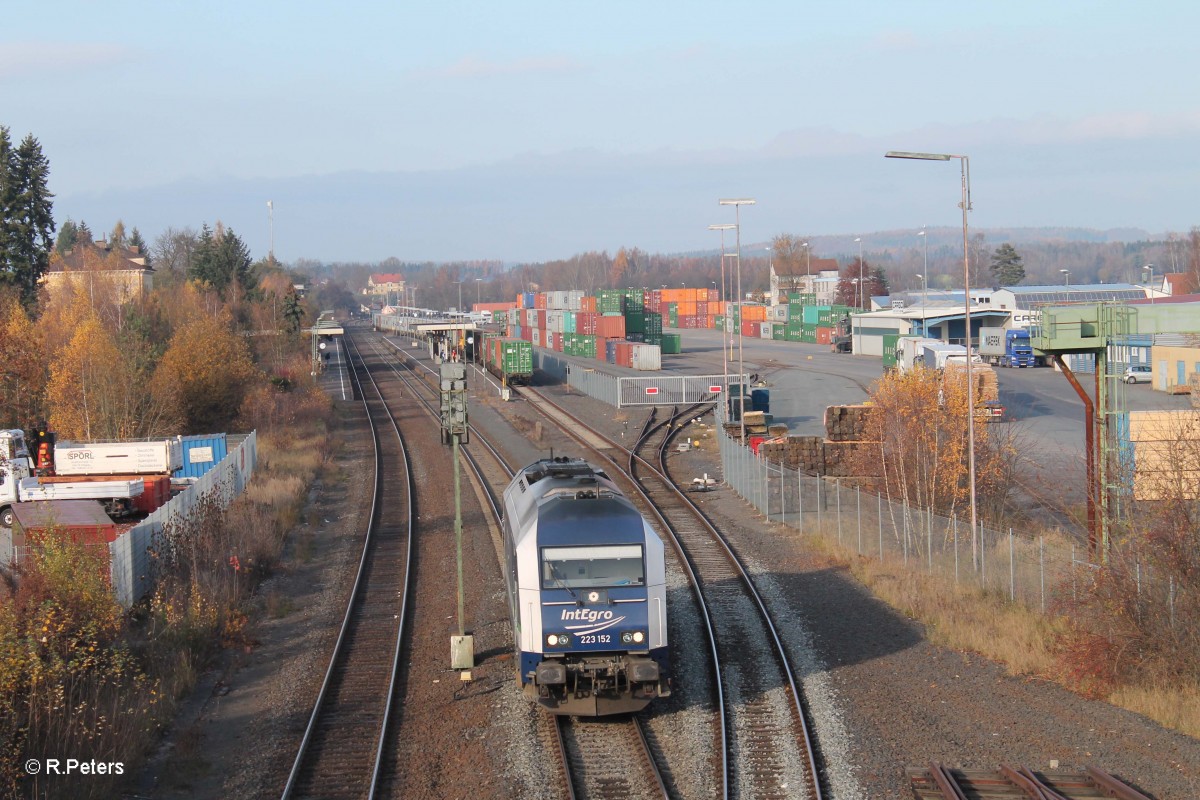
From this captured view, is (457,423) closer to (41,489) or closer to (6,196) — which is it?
(41,489)

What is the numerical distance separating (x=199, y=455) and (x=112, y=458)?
339 centimetres

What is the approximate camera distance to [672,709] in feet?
45.0

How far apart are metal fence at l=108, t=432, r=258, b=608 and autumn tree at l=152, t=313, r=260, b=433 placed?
590 inches

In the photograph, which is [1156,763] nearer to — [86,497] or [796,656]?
[796,656]

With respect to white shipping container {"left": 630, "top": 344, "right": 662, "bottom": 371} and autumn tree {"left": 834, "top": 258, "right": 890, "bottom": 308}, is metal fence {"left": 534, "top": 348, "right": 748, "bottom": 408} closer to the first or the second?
white shipping container {"left": 630, "top": 344, "right": 662, "bottom": 371}

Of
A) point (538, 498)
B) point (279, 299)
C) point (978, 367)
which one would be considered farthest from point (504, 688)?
point (279, 299)

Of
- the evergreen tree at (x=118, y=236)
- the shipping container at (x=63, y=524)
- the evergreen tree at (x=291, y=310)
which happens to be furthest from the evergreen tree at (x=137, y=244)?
the shipping container at (x=63, y=524)

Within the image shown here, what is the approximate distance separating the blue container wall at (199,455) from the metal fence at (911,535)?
1677 cm

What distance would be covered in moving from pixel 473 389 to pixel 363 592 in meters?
43.7

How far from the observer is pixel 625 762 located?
12102mm

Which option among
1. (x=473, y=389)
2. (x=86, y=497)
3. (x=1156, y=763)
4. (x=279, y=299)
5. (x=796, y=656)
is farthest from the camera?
(x=279, y=299)

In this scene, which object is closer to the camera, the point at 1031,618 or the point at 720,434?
the point at 1031,618

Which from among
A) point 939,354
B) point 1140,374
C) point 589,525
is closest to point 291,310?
point 939,354

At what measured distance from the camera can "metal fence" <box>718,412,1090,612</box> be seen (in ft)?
61.7
